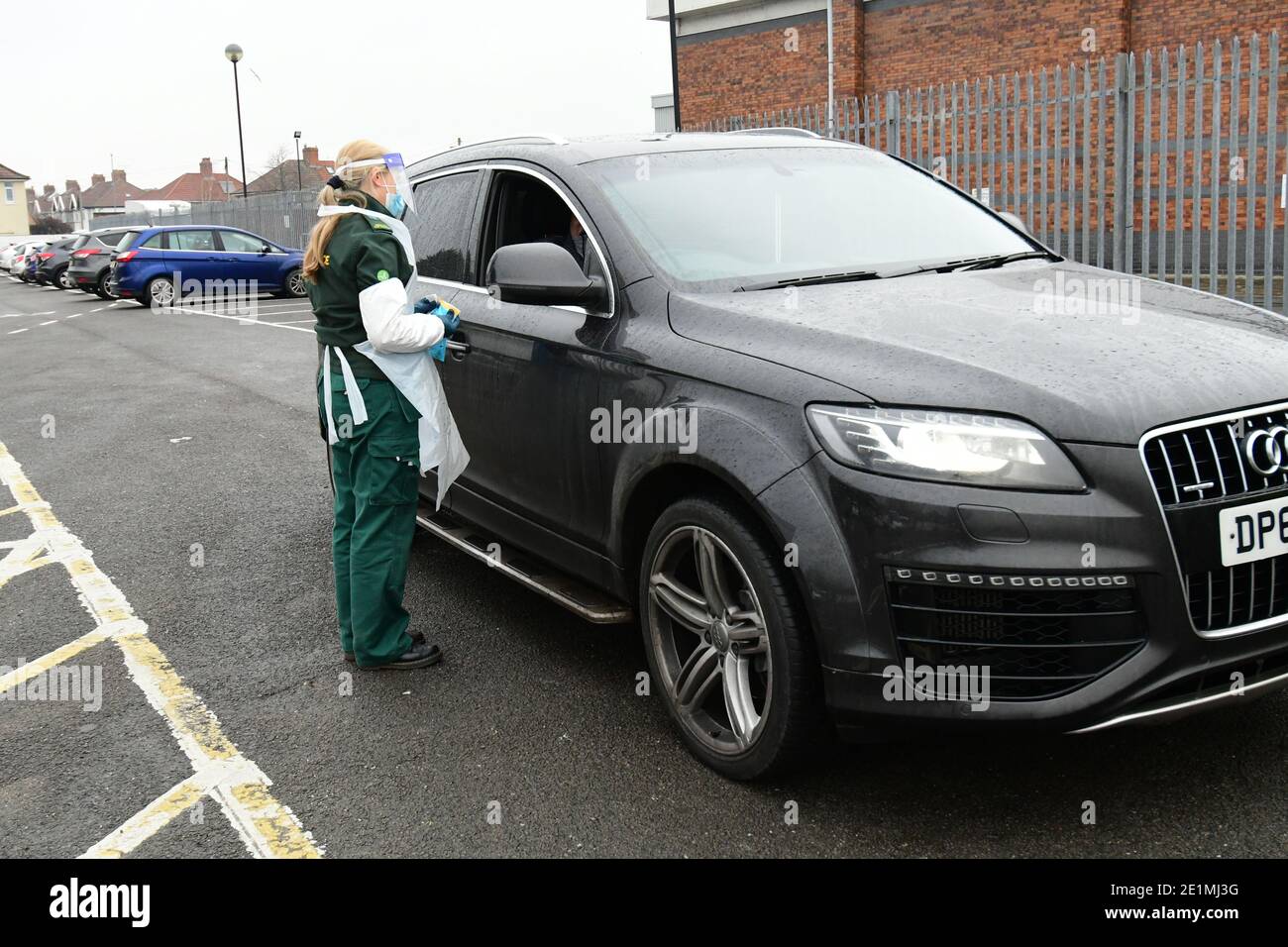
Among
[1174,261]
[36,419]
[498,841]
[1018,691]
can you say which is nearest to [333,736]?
[498,841]

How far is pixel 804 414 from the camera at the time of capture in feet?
10.1

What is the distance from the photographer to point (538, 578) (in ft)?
14.5

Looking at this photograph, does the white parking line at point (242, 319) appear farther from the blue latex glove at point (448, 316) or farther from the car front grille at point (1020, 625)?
the car front grille at point (1020, 625)

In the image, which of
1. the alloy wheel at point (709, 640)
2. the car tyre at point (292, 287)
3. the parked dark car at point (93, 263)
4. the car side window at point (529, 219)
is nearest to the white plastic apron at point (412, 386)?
the car side window at point (529, 219)

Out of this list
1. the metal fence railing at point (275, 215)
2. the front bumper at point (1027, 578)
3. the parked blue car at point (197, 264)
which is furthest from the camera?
the metal fence railing at point (275, 215)

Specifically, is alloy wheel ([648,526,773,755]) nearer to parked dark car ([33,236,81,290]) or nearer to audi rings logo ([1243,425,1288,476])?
audi rings logo ([1243,425,1288,476])

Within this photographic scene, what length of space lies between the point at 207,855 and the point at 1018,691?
84.2 inches

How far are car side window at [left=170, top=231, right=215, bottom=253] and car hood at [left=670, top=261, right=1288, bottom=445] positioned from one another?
25151mm

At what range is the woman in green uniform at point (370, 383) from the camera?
14.1 ft

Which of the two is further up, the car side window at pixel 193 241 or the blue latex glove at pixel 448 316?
the car side window at pixel 193 241

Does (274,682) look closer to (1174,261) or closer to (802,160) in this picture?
(802,160)

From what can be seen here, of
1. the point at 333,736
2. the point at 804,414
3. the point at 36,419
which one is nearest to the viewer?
the point at 804,414

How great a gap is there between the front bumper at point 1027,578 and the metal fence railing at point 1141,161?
7871 millimetres

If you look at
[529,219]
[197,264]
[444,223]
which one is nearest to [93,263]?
[197,264]
